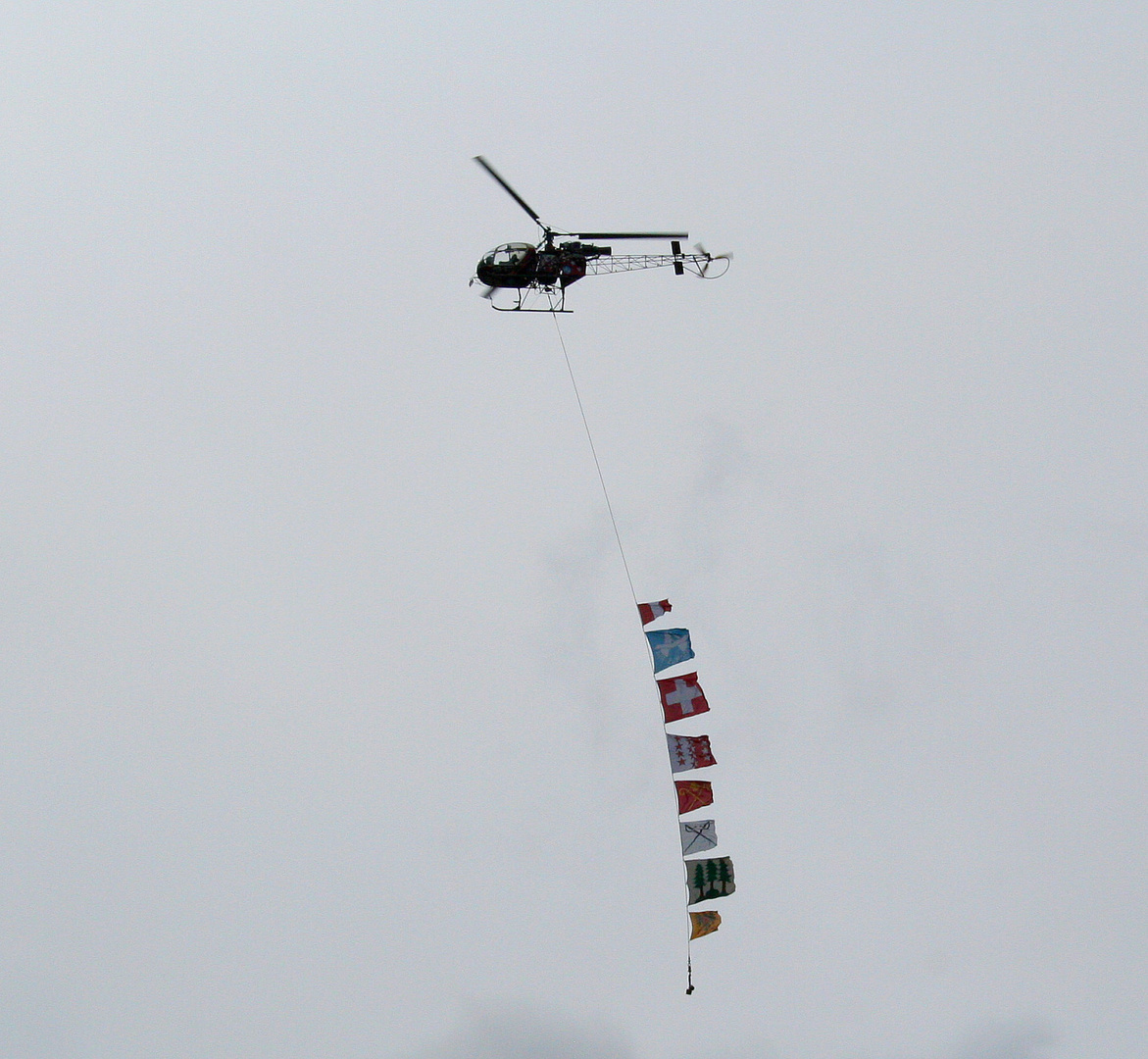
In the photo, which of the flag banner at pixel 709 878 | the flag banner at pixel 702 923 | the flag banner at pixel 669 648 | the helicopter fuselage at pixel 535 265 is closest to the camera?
the flag banner at pixel 702 923

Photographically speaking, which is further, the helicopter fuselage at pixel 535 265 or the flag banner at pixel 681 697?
the helicopter fuselage at pixel 535 265

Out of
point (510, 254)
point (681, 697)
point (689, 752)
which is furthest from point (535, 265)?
point (689, 752)

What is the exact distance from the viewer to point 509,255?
69000 mm

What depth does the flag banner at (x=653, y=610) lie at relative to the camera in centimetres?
6019

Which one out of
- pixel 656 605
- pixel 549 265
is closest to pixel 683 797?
pixel 656 605

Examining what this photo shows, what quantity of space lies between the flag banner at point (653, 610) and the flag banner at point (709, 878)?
1248 centimetres

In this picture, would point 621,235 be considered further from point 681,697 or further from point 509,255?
point 681,697

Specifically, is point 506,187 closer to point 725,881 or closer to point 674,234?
point 674,234

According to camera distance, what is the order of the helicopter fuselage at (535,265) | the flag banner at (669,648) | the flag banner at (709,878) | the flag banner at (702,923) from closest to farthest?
the flag banner at (702,923) < the flag banner at (709,878) < the flag banner at (669,648) < the helicopter fuselage at (535,265)

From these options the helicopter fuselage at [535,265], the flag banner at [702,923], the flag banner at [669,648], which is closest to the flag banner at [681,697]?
the flag banner at [669,648]

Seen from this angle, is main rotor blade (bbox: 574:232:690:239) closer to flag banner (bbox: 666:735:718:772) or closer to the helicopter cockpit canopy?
the helicopter cockpit canopy

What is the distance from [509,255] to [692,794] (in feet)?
109

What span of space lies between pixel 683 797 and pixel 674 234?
32113 millimetres

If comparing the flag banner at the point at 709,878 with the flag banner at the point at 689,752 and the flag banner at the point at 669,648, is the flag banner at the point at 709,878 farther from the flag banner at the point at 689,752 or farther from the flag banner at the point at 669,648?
the flag banner at the point at 669,648
